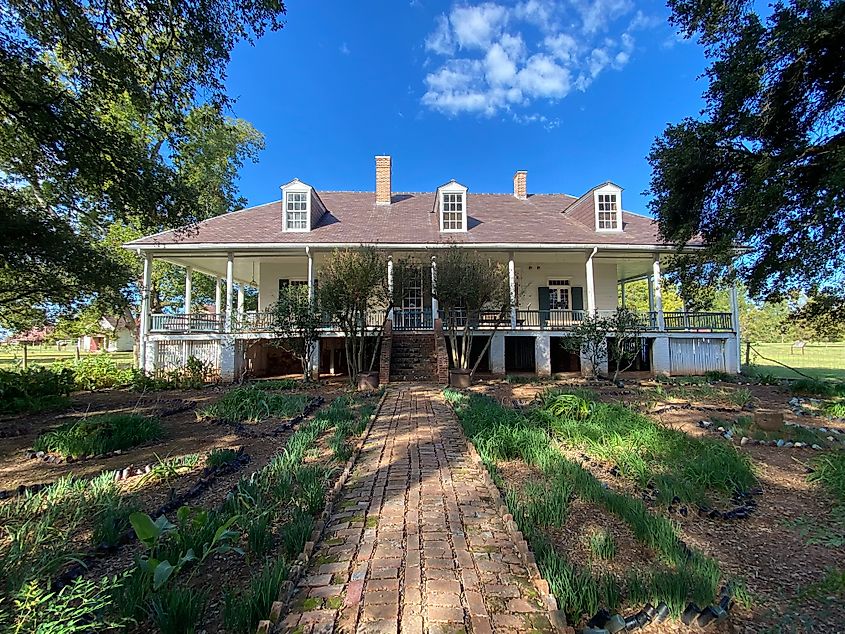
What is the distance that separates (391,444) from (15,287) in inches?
323

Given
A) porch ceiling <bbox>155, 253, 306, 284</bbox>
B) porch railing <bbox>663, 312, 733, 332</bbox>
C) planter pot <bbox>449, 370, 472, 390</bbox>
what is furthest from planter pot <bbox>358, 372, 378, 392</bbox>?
porch railing <bbox>663, 312, 733, 332</bbox>

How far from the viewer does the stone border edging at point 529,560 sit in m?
1.98

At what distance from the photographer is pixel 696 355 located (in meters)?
14.7

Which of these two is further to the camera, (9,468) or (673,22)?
(673,22)

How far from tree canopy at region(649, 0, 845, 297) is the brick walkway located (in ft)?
30.0

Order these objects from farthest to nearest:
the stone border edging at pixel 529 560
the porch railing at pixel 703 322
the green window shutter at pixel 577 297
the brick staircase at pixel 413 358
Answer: the green window shutter at pixel 577 297 → the porch railing at pixel 703 322 → the brick staircase at pixel 413 358 → the stone border edging at pixel 529 560

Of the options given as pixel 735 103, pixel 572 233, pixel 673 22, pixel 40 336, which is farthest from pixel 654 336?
pixel 40 336

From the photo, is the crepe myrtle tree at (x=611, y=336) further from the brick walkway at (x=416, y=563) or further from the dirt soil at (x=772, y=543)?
the brick walkway at (x=416, y=563)

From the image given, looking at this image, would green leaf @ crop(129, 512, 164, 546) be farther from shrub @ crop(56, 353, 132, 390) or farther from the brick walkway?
shrub @ crop(56, 353, 132, 390)

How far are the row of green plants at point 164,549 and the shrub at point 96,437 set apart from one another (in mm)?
1056

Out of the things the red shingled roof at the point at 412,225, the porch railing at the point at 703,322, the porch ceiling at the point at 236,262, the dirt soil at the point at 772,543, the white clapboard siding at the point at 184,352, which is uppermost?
the red shingled roof at the point at 412,225

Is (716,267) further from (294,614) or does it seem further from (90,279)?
(90,279)

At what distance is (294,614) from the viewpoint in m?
2.06

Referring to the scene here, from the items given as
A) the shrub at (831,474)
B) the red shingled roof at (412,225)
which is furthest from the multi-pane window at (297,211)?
the shrub at (831,474)
